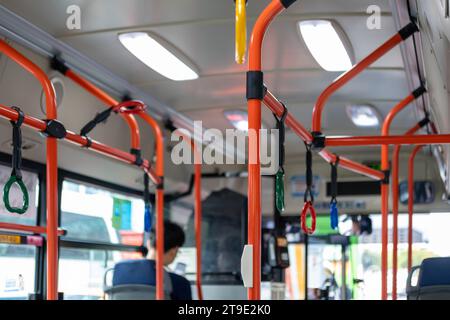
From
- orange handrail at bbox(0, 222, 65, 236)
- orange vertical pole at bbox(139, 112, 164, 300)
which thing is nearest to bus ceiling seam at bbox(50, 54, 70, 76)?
orange vertical pole at bbox(139, 112, 164, 300)

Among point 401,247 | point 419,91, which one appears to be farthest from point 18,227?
point 401,247

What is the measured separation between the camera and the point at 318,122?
3795 millimetres

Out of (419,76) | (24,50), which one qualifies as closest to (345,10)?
(419,76)

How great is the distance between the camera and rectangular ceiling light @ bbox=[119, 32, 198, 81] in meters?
4.25

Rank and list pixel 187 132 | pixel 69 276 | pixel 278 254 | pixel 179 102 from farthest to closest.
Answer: pixel 278 254 → pixel 187 132 → pixel 179 102 → pixel 69 276

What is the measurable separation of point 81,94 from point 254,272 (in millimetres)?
2972

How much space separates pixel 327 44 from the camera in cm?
434

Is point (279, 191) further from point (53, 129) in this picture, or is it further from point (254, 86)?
point (53, 129)

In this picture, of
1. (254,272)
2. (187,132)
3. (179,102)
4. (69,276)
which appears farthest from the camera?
(187,132)

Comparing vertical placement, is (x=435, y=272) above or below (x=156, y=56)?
below

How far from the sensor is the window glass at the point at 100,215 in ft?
17.6

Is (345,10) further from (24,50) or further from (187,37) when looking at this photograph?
(24,50)

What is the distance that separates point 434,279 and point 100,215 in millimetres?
2965

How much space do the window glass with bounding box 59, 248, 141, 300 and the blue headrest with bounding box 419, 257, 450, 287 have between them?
2212 millimetres
